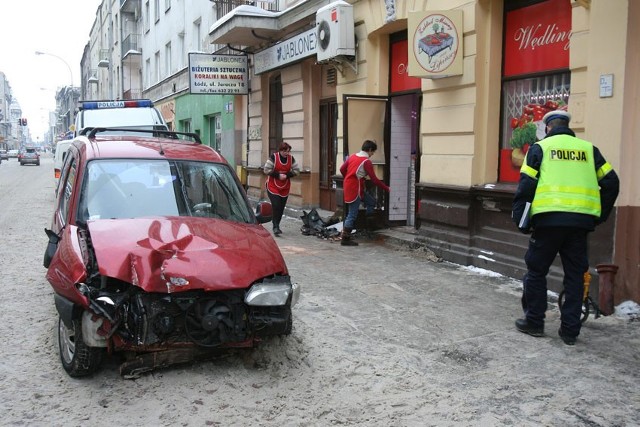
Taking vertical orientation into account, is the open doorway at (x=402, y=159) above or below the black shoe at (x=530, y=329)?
above

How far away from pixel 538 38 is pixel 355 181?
11.9 feet

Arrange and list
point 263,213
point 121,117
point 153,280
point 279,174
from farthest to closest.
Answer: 1. point 121,117
2. point 279,174
3. point 263,213
4. point 153,280

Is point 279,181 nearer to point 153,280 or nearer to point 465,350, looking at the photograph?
point 465,350

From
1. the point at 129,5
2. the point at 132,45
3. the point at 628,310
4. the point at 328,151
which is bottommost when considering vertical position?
the point at 628,310

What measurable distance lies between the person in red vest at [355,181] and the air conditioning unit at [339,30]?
1996 mm

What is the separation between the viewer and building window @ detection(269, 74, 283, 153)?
1609cm

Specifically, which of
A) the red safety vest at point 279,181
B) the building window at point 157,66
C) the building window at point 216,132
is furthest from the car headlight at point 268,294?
the building window at point 157,66

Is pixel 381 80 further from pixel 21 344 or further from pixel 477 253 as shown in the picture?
pixel 21 344

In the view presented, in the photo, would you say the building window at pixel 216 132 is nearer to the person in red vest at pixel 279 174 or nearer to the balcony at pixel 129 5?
the person in red vest at pixel 279 174

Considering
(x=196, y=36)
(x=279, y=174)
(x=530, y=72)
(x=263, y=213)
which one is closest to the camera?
(x=263, y=213)

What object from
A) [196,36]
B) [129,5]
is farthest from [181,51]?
[129,5]

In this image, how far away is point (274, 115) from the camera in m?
16.3

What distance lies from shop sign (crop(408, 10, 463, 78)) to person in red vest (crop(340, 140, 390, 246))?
1.71 meters

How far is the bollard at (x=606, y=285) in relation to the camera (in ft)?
18.6
